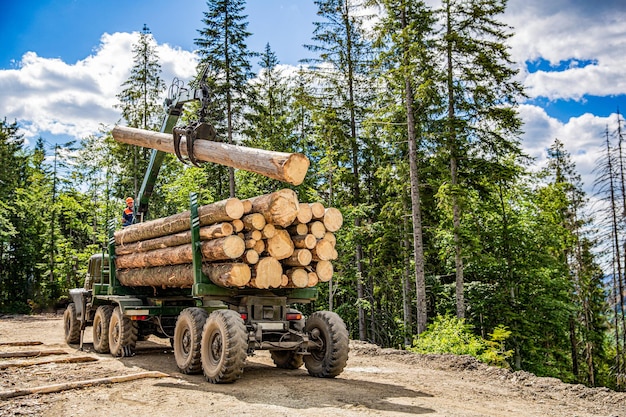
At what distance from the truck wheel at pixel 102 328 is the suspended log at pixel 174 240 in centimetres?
146

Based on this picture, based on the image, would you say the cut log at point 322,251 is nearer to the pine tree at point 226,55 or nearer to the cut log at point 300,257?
the cut log at point 300,257

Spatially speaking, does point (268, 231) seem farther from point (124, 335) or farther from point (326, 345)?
point (124, 335)

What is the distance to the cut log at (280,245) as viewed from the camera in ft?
29.4

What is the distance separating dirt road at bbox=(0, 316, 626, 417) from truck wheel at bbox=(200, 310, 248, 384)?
0.85ft

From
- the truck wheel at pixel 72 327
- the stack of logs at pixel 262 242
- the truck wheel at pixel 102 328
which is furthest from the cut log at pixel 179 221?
the truck wheel at pixel 72 327

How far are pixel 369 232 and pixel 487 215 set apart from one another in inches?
228

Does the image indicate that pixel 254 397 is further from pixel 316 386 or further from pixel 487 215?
pixel 487 215

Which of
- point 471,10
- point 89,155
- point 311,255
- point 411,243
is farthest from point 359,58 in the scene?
point 89,155

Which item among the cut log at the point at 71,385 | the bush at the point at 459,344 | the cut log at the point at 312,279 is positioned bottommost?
the bush at the point at 459,344

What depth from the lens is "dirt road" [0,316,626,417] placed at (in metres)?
6.82

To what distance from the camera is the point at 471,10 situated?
20.0 meters

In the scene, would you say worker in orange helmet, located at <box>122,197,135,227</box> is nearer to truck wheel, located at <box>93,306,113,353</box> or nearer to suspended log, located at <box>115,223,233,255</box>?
suspended log, located at <box>115,223,233,255</box>

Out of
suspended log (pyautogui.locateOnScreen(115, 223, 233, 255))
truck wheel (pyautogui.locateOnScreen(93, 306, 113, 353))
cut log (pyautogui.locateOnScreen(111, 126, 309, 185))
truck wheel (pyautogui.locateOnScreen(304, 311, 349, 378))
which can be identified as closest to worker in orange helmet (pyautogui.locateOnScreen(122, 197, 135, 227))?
suspended log (pyautogui.locateOnScreen(115, 223, 233, 255))

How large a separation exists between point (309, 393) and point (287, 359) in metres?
2.74
